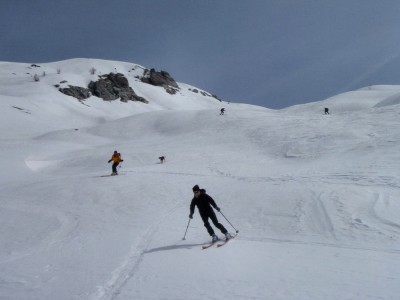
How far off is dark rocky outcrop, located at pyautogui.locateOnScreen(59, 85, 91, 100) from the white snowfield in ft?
197


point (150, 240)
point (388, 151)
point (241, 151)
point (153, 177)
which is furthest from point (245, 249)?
point (241, 151)

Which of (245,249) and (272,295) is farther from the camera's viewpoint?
(245,249)

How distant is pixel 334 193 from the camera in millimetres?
12555

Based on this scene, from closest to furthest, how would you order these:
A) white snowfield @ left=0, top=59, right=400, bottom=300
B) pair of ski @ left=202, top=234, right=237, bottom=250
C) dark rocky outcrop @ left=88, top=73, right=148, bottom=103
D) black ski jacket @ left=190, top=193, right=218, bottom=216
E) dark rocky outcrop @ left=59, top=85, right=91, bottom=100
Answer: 1. white snowfield @ left=0, top=59, right=400, bottom=300
2. pair of ski @ left=202, top=234, right=237, bottom=250
3. black ski jacket @ left=190, top=193, right=218, bottom=216
4. dark rocky outcrop @ left=59, top=85, right=91, bottom=100
5. dark rocky outcrop @ left=88, top=73, right=148, bottom=103

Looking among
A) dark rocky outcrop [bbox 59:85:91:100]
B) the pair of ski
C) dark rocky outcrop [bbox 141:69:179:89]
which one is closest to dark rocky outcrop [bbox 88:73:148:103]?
dark rocky outcrop [bbox 59:85:91:100]

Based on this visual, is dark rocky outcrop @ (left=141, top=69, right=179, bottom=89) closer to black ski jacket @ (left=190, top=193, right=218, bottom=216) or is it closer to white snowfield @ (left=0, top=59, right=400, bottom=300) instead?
white snowfield @ (left=0, top=59, right=400, bottom=300)

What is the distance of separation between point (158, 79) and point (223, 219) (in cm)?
11619

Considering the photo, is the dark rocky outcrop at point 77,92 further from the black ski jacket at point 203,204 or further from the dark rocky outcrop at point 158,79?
the black ski jacket at point 203,204

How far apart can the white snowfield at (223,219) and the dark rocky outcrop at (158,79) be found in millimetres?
93089

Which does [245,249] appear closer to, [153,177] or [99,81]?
[153,177]

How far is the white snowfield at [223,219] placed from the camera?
639 centimetres

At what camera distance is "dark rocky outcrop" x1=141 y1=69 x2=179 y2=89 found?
403 feet

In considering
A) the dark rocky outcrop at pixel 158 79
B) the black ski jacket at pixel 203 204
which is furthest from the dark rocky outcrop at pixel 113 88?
the black ski jacket at pixel 203 204

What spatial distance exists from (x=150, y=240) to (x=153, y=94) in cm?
10161
